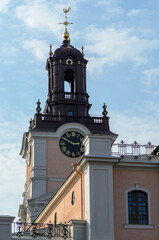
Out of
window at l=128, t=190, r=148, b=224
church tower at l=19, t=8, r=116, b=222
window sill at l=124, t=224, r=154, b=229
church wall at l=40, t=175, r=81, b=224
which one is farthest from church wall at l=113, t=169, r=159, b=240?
church tower at l=19, t=8, r=116, b=222

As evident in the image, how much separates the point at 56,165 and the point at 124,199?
19784 mm

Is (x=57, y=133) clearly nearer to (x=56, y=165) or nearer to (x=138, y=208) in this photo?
(x=56, y=165)

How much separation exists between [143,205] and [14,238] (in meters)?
5.78

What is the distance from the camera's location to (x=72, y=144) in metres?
49.5

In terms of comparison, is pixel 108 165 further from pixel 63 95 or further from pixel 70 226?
pixel 63 95

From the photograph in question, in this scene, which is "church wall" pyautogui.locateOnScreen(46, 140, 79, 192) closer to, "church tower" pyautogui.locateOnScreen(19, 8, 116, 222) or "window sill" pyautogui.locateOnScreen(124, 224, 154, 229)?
"church tower" pyautogui.locateOnScreen(19, 8, 116, 222)

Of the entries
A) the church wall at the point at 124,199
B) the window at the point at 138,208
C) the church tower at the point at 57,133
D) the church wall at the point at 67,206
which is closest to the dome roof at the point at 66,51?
the church tower at the point at 57,133

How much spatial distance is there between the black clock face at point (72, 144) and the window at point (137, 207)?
765 inches

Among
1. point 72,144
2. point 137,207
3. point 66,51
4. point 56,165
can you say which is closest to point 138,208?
point 137,207

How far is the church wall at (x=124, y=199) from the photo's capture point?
2916 centimetres

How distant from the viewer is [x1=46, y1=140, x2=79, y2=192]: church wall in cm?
4881

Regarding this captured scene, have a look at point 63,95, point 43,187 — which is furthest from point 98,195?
point 63,95

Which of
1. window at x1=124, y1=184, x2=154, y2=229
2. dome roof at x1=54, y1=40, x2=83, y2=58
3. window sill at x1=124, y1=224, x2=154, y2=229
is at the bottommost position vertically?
window sill at x1=124, y1=224, x2=154, y2=229

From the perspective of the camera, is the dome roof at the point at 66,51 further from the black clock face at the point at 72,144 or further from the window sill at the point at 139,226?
the window sill at the point at 139,226
